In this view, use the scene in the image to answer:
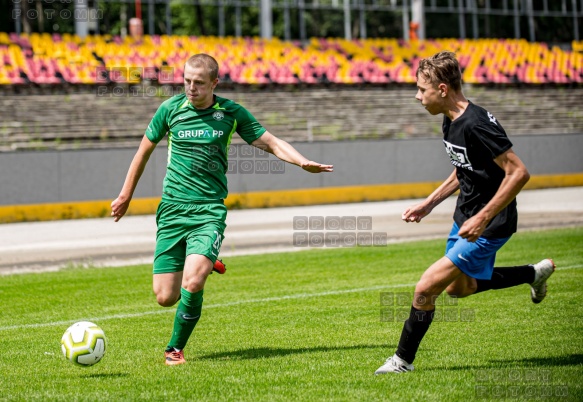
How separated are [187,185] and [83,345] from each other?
4.65 feet

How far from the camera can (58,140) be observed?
75.3 ft

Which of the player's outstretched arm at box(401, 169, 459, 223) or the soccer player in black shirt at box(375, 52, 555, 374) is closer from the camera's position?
the soccer player in black shirt at box(375, 52, 555, 374)

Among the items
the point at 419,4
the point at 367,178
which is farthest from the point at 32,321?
the point at 419,4

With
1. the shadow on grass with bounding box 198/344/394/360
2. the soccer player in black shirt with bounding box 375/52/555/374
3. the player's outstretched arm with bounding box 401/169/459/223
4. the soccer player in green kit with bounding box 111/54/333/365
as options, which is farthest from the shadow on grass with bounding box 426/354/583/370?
the soccer player in green kit with bounding box 111/54/333/365

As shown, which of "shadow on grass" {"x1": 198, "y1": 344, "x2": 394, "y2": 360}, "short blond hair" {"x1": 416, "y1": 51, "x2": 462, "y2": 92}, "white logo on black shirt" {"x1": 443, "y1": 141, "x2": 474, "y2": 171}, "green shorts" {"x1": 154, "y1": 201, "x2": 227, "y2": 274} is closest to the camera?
"short blond hair" {"x1": 416, "y1": 51, "x2": 462, "y2": 92}

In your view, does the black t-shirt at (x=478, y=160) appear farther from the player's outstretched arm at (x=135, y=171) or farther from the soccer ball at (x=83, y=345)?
the soccer ball at (x=83, y=345)

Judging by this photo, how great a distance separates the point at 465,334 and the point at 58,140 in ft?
56.4

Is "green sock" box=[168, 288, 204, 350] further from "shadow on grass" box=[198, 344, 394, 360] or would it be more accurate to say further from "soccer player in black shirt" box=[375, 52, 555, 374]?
"soccer player in black shirt" box=[375, 52, 555, 374]

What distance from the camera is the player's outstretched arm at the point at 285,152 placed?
6.68 m

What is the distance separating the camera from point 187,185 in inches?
269

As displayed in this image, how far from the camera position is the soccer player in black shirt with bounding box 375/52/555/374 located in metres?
5.80

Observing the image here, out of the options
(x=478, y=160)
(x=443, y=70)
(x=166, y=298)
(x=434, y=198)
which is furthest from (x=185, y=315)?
(x=443, y=70)

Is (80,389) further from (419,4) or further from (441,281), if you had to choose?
(419,4)

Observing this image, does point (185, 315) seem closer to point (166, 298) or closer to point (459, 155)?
point (166, 298)
